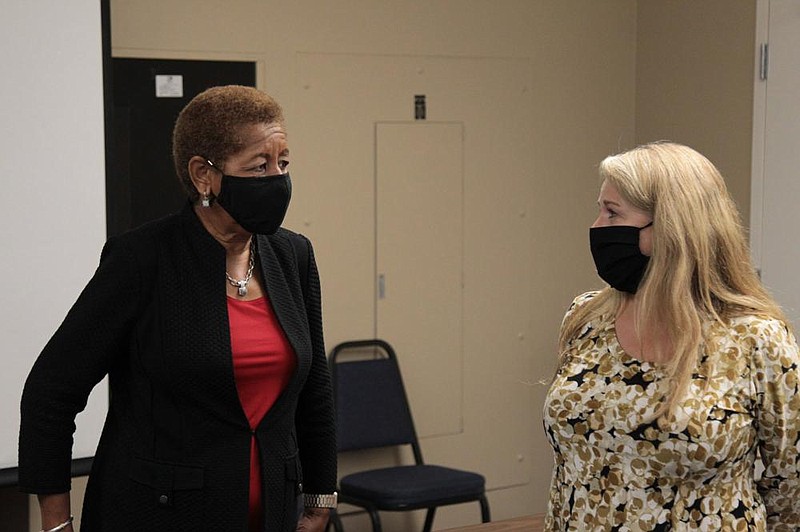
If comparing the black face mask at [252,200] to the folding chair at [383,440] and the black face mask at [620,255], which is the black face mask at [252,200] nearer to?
the black face mask at [620,255]

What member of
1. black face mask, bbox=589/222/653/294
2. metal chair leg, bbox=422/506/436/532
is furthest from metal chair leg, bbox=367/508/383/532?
black face mask, bbox=589/222/653/294

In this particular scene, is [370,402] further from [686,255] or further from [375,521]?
[686,255]

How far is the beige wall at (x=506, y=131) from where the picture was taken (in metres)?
4.07

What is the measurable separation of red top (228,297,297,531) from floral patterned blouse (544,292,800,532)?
49 centimetres

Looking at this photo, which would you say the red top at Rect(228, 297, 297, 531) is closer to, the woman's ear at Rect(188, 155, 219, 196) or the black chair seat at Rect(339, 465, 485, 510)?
the woman's ear at Rect(188, 155, 219, 196)

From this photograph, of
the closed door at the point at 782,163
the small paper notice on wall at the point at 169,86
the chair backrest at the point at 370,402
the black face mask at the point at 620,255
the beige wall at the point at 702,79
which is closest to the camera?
the black face mask at the point at 620,255

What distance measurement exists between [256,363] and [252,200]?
274 millimetres

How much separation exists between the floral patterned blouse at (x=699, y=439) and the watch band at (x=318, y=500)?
0.48 m

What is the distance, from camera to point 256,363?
1833mm

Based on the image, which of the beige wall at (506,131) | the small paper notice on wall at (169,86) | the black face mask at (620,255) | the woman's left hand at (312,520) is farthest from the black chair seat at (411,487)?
the black face mask at (620,255)

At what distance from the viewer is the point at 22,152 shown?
3090mm

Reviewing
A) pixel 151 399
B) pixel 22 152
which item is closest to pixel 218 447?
pixel 151 399

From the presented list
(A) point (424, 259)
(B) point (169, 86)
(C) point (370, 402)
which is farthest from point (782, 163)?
(B) point (169, 86)

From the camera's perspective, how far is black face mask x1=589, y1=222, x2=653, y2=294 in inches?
71.6
